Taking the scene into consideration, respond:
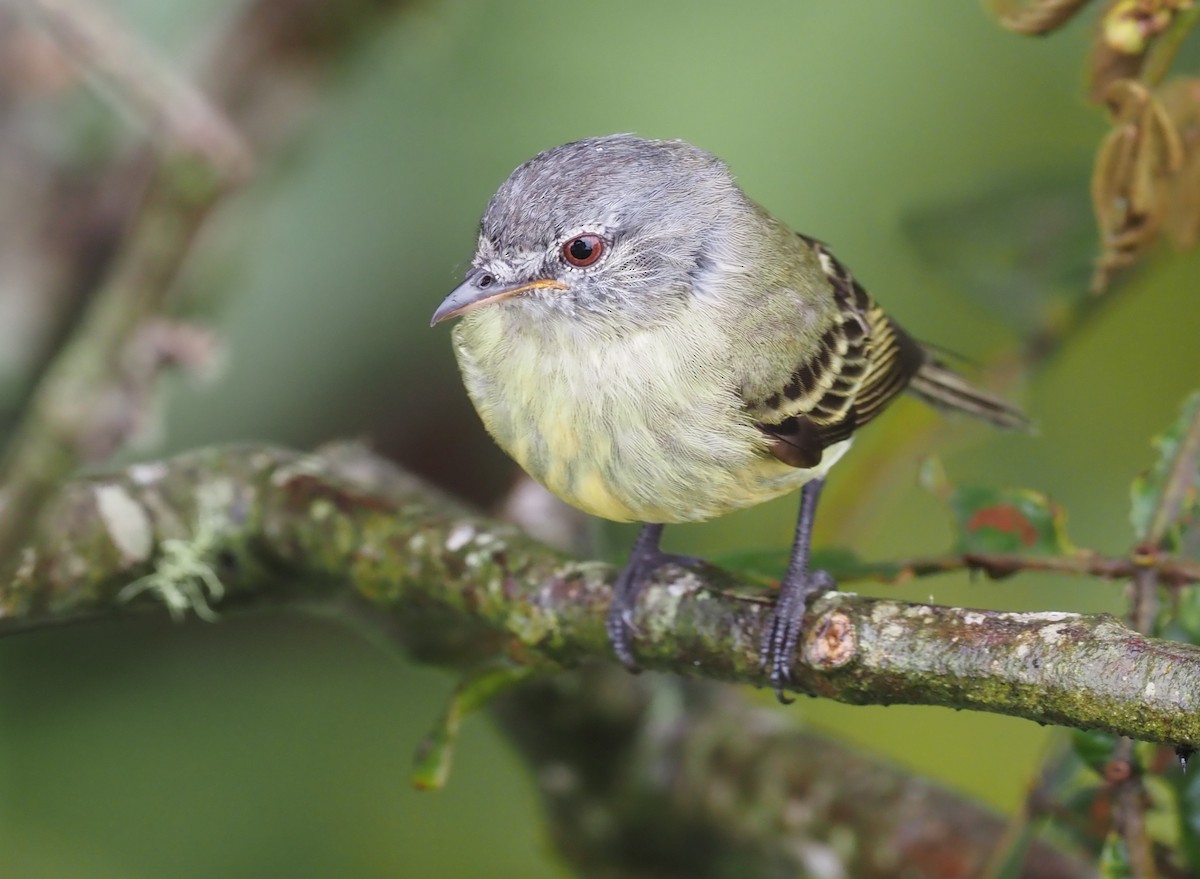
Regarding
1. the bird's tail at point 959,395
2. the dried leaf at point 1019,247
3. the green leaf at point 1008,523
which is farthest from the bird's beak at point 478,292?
the dried leaf at point 1019,247

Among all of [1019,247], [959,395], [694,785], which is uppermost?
[1019,247]

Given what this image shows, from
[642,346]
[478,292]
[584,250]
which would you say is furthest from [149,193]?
[642,346]

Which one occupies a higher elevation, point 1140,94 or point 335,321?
point 1140,94

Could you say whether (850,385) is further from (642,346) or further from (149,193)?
(149,193)

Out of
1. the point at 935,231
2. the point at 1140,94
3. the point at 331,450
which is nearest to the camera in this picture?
the point at 1140,94

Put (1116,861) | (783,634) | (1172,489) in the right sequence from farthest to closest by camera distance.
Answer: (1172,489)
(783,634)
(1116,861)

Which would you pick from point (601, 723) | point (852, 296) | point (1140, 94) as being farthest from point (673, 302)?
point (601, 723)

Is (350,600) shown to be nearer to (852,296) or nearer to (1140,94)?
(852,296)

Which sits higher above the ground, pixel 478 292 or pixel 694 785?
pixel 478 292
